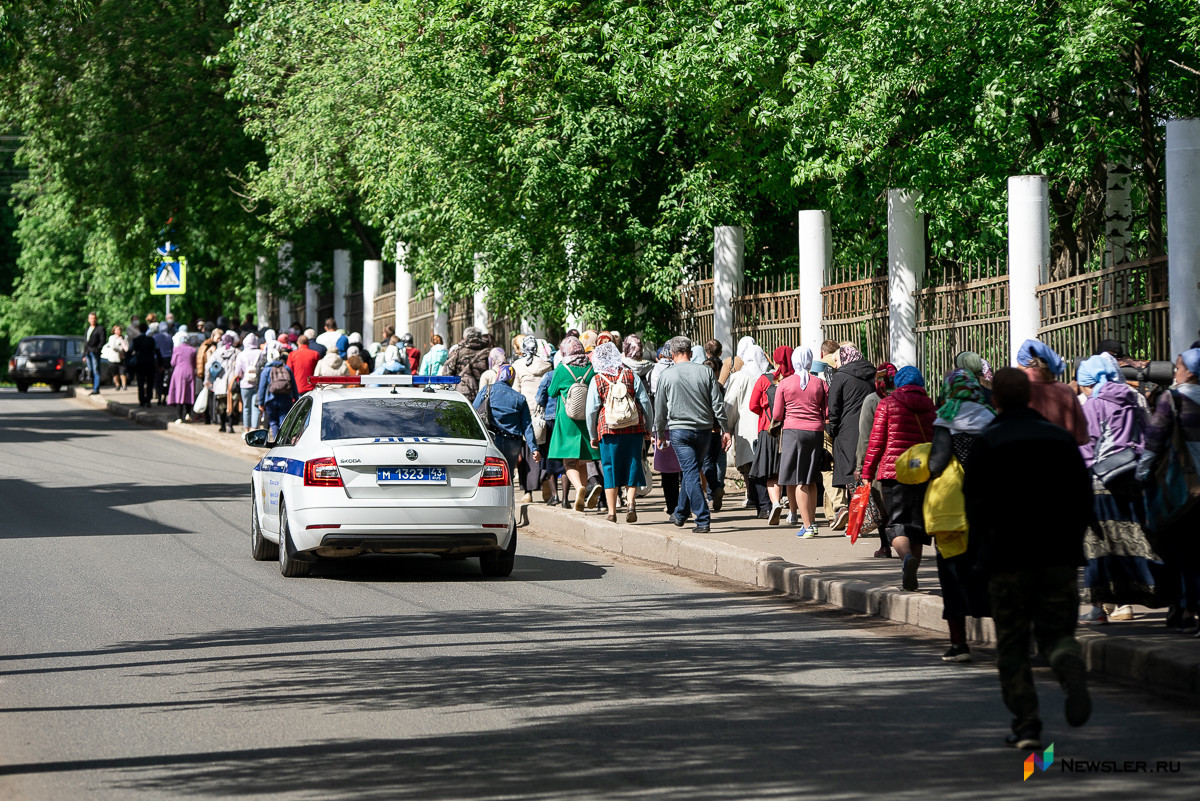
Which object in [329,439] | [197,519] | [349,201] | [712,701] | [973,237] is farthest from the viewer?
[349,201]

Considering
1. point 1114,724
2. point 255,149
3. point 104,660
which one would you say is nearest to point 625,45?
point 104,660

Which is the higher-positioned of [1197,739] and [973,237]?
[973,237]

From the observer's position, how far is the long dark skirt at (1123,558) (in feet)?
32.0

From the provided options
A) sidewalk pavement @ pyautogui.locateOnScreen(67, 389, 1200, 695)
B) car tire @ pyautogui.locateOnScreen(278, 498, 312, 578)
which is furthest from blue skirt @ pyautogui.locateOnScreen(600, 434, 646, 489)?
car tire @ pyautogui.locateOnScreen(278, 498, 312, 578)

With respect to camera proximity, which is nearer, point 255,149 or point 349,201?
point 349,201

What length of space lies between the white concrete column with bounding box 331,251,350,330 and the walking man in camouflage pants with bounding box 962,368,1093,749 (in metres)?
31.9

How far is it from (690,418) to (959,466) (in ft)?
20.7

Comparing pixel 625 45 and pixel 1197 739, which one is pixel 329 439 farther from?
pixel 625 45

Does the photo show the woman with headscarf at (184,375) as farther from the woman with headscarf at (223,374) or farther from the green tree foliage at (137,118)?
the green tree foliage at (137,118)

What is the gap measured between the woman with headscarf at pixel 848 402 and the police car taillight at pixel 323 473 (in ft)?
14.9

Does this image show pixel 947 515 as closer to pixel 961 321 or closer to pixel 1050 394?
pixel 1050 394

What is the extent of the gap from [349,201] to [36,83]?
7.99 metres

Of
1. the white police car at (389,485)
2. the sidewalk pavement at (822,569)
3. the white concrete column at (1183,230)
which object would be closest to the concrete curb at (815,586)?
the sidewalk pavement at (822,569)

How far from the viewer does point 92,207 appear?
36188mm
